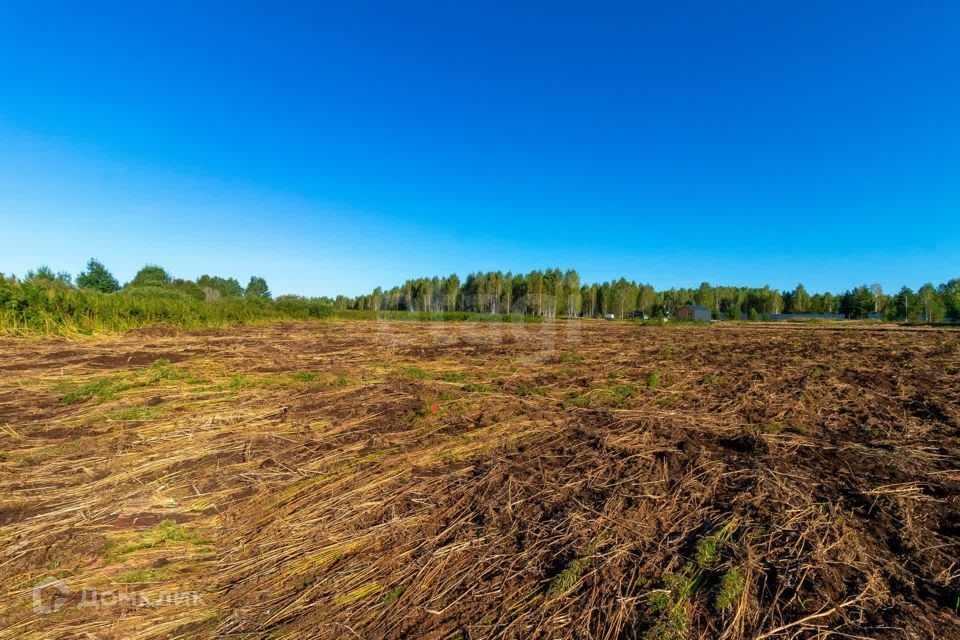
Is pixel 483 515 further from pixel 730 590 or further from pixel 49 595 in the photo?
pixel 49 595

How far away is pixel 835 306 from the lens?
89438mm

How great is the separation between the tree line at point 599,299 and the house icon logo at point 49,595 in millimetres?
61618

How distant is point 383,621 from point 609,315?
268ft

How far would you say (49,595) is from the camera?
1.83 meters

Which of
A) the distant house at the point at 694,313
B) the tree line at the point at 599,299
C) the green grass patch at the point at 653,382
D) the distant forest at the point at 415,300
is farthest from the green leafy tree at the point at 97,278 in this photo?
the distant house at the point at 694,313

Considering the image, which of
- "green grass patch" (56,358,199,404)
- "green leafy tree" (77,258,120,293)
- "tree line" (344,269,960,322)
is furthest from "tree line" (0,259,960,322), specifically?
"green grass patch" (56,358,199,404)

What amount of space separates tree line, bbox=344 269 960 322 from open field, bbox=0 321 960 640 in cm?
5891

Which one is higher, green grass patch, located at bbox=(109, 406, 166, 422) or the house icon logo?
green grass patch, located at bbox=(109, 406, 166, 422)

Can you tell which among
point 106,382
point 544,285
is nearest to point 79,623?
point 106,382

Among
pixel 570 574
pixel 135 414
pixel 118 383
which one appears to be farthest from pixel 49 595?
pixel 118 383

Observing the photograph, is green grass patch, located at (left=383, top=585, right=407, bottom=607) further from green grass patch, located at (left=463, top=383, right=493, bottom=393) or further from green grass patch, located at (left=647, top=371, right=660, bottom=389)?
green grass patch, located at (left=647, top=371, right=660, bottom=389)

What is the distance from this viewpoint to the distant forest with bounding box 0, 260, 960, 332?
12.9m

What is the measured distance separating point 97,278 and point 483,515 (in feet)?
186

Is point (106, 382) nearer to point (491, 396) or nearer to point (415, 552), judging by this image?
point (491, 396)
